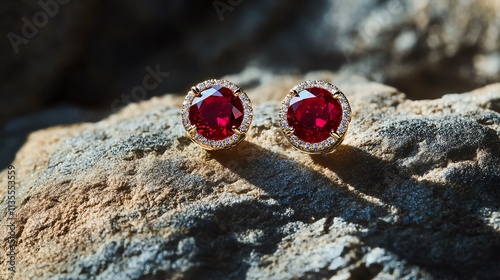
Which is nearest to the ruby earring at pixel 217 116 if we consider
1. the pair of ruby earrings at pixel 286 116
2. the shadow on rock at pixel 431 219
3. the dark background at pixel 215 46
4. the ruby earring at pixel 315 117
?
the pair of ruby earrings at pixel 286 116

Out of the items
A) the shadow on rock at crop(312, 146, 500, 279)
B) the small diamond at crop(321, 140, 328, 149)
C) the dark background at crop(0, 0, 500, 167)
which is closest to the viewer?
the shadow on rock at crop(312, 146, 500, 279)

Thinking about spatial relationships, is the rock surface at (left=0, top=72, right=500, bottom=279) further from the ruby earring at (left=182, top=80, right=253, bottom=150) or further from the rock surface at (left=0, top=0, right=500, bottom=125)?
the rock surface at (left=0, top=0, right=500, bottom=125)

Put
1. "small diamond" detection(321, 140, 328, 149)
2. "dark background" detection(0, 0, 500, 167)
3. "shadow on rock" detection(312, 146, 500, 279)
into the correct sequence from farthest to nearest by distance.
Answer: "dark background" detection(0, 0, 500, 167) < "small diamond" detection(321, 140, 328, 149) < "shadow on rock" detection(312, 146, 500, 279)

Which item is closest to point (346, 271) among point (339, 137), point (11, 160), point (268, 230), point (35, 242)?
point (268, 230)

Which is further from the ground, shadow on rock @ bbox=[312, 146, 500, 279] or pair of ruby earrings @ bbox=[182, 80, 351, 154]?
pair of ruby earrings @ bbox=[182, 80, 351, 154]

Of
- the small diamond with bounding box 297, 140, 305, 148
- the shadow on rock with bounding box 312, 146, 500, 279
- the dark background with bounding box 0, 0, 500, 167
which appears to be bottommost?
the shadow on rock with bounding box 312, 146, 500, 279

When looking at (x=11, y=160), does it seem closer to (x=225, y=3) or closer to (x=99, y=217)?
(x=99, y=217)

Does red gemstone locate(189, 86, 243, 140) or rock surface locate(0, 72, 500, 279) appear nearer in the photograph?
rock surface locate(0, 72, 500, 279)

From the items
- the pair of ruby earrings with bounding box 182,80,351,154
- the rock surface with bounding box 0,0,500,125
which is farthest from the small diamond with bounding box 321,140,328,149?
the rock surface with bounding box 0,0,500,125
